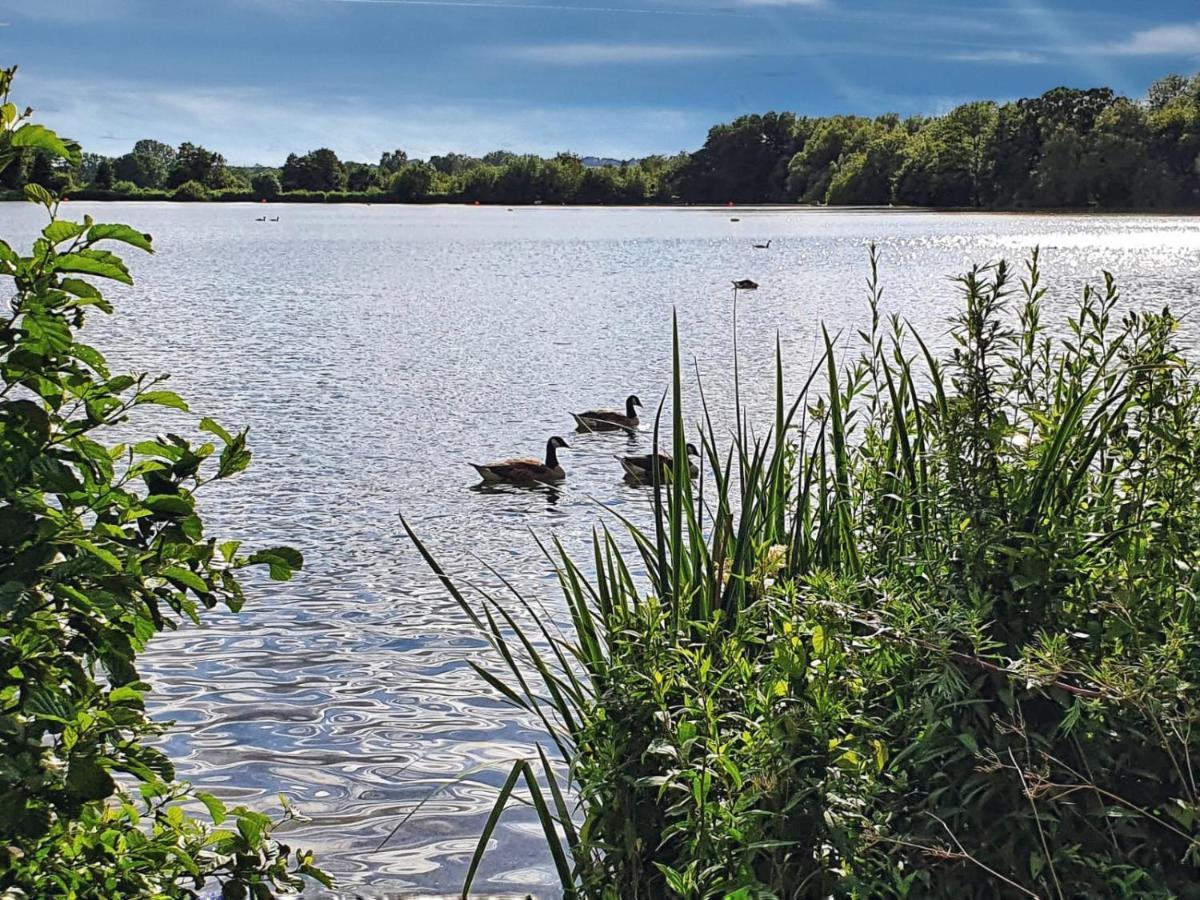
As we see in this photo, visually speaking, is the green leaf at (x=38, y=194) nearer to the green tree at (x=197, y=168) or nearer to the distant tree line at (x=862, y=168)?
the distant tree line at (x=862, y=168)

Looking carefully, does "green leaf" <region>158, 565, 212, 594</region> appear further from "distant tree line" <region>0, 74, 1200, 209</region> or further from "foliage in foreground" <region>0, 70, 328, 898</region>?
"distant tree line" <region>0, 74, 1200, 209</region>

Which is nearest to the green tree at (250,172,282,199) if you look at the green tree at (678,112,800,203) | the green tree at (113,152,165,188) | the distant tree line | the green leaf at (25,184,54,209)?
the distant tree line

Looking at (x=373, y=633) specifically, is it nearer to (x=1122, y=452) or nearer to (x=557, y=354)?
(x=1122, y=452)

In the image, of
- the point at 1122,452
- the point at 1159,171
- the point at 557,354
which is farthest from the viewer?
the point at 1159,171

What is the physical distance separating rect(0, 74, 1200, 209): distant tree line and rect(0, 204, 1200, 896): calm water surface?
8028 centimetres

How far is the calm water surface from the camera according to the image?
5.93 meters

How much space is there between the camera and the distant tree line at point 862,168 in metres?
120

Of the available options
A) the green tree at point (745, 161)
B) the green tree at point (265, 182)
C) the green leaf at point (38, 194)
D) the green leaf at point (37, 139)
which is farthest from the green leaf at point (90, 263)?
the green tree at point (265, 182)

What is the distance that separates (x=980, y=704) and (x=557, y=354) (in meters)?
21.5

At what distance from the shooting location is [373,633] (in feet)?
26.0

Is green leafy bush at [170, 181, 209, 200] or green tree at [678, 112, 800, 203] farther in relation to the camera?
green tree at [678, 112, 800, 203]

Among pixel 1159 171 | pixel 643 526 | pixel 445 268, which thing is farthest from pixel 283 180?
pixel 643 526

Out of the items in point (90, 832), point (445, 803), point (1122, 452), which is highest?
point (1122, 452)

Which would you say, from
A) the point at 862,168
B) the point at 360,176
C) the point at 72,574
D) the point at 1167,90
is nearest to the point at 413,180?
the point at 360,176
